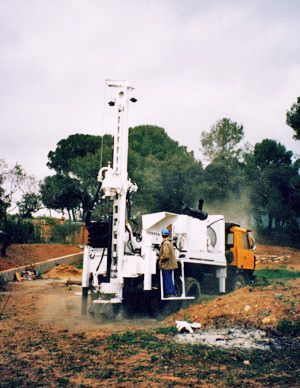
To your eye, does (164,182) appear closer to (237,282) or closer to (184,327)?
(237,282)

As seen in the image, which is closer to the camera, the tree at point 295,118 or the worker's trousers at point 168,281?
the worker's trousers at point 168,281

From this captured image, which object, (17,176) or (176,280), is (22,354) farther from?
(17,176)

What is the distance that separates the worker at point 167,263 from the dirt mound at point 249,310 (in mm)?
560

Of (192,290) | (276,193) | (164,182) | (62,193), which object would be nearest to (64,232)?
(62,193)

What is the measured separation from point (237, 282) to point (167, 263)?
5.20m

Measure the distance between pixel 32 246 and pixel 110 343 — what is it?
21.0 m

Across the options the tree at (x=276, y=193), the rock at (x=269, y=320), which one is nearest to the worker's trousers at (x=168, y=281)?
the rock at (x=269, y=320)

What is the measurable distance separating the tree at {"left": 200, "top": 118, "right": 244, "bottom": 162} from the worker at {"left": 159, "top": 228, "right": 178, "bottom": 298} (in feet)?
123

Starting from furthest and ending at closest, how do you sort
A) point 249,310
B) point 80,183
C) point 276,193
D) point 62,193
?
point 62,193, point 80,183, point 276,193, point 249,310

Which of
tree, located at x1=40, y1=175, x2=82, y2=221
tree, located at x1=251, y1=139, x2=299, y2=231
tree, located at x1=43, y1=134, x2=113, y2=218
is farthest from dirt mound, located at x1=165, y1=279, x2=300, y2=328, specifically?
tree, located at x1=40, y1=175, x2=82, y2=221

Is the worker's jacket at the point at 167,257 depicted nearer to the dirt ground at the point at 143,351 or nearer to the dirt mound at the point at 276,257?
the dirt ground at the point at 143,351

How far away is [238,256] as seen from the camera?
49.3 ft

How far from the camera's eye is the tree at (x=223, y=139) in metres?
47.8

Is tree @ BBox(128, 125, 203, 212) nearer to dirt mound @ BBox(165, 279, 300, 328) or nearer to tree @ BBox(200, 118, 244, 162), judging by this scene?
tree @ BBox(200, 118, 244, 162)
